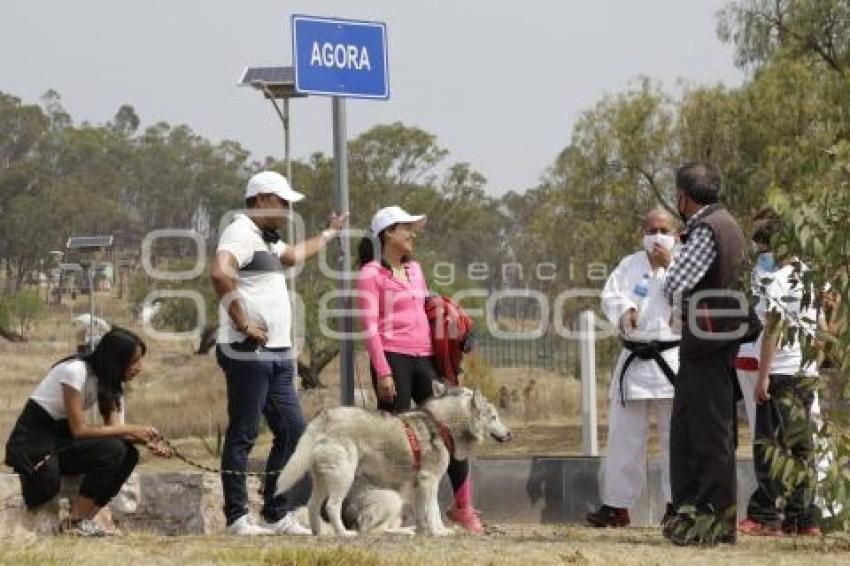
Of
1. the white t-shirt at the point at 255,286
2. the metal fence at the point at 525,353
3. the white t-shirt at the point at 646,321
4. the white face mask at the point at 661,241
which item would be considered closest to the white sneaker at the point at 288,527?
the white t-shirt at the point at 255,286

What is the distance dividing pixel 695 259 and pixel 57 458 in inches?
136

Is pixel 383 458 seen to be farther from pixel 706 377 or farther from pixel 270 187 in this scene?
pixel 706 377

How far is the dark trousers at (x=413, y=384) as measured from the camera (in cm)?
953

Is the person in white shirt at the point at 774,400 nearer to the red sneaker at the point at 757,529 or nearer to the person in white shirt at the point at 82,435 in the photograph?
the red sneaker at the point at 757,529

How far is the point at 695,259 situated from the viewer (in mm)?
8242

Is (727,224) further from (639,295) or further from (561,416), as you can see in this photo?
(561,416)

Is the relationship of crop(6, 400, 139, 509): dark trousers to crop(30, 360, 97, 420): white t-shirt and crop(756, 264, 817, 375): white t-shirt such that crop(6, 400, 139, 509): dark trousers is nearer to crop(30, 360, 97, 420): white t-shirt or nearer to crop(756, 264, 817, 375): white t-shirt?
crop(30, 360, 97, 420): white t-shirt

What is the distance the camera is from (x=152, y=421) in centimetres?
3056

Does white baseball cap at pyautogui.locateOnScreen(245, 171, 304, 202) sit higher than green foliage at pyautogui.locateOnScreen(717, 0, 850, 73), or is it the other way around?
green foliage at pyautogui.locateOnScreen(717, 0, 850, 73)

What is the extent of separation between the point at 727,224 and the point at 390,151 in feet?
162

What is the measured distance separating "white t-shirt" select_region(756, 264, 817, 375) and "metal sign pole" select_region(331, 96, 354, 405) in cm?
239

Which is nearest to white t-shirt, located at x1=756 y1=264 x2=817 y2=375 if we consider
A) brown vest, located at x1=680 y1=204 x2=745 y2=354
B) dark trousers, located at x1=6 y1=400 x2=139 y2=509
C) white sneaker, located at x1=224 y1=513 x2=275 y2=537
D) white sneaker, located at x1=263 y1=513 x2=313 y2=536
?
brown vest, located at x1=680 y1=204 x2=745 y2=354

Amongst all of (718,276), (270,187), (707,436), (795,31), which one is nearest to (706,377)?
(707,436)

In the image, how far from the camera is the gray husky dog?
881cm
